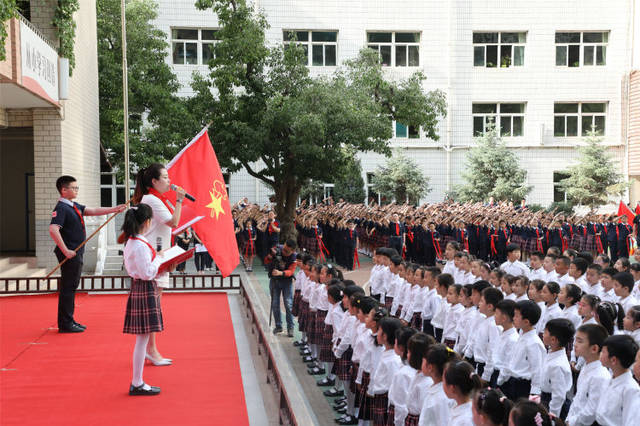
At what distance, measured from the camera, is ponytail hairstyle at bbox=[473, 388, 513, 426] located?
10.9 feet

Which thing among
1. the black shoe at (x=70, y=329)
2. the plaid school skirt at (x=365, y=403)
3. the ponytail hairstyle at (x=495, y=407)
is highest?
the ponytail hairstyle at (x=495, y=407)

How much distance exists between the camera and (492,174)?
26.1m

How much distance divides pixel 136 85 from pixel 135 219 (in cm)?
1706

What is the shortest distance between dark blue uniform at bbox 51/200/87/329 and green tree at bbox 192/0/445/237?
29.2 ft

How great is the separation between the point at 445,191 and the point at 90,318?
22.3 meters

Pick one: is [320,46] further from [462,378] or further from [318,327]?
[462,378]

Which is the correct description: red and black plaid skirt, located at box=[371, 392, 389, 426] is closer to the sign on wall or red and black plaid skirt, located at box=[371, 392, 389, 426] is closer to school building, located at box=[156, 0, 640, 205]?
the sign on wall

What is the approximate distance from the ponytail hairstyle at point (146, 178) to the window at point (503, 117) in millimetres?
24939

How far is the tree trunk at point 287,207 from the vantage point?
18656 millimetres

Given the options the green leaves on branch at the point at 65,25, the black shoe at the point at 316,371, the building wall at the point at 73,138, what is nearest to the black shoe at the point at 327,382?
the black shoe at the point at 316,371

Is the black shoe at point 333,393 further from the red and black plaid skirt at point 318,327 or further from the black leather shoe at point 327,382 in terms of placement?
the red and black plaid skirt at point 318,327

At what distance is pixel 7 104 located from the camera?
43.5 ft

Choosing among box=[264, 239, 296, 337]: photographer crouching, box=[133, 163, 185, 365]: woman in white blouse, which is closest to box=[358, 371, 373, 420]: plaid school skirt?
box=[133, 163, 185, 365]: woman in white blouse

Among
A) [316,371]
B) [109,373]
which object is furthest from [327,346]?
[109,373]
